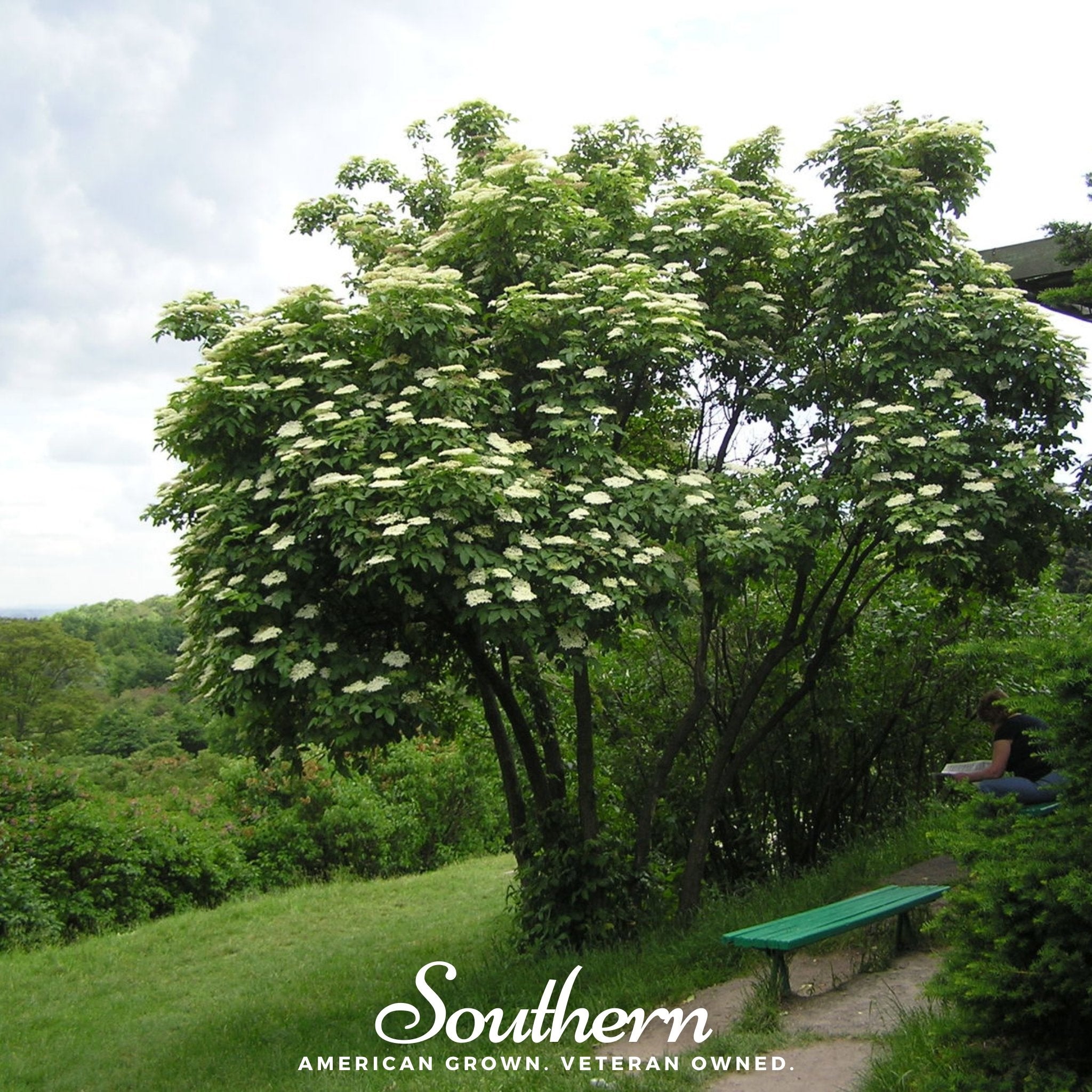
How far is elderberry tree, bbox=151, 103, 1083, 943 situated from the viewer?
5684mm

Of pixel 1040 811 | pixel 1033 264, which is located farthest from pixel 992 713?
pixel 1033 264

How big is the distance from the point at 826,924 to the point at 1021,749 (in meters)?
2.26

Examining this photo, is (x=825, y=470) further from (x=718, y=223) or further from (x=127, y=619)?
(x=127, y=619)

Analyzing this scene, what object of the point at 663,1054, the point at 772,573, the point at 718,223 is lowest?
the point at 663,1054

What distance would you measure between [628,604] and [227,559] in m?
2.23

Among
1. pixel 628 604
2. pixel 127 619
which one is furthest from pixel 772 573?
pixel 127 619

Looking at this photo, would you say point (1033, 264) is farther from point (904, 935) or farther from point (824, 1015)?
point (824, 1015)

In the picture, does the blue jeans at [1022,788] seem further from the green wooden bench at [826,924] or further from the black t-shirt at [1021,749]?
the green wooden bench at [826,924]

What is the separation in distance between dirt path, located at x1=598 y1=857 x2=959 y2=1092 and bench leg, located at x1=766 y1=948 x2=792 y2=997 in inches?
2.3

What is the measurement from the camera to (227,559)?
591 centimetres

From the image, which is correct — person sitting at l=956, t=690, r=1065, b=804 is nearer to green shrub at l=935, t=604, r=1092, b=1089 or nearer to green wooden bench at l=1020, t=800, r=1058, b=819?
A: green wooden bench at l=1020, t=800, r=1058, b=819

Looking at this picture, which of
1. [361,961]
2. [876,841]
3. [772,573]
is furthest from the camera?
[361,961]

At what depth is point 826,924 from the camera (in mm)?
4980

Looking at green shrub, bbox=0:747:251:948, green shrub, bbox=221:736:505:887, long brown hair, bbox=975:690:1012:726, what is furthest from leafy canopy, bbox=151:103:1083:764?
green shrub, bbox=221:736:505:887
